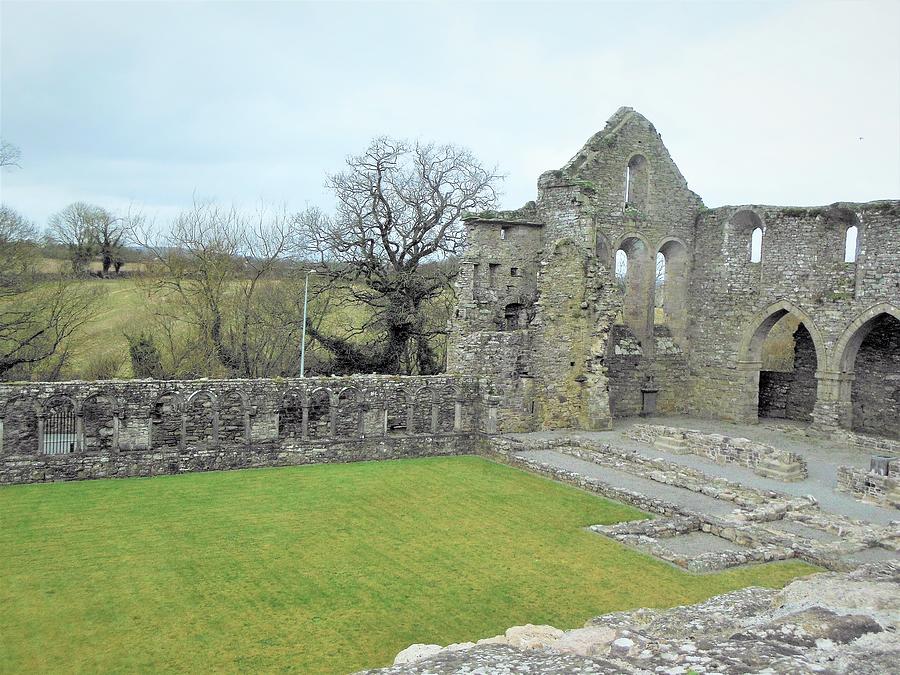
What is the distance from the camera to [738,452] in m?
17.8

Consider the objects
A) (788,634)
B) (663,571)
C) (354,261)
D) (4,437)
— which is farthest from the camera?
(354,261)

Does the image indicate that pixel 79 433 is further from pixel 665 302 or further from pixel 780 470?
pixel 665 302

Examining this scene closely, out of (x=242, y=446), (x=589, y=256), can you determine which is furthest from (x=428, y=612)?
(x=589, y=256)

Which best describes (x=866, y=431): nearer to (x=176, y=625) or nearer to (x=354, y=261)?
(x=354, y=261)

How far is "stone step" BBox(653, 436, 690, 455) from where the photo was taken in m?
19.0

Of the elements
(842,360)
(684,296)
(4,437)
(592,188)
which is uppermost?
(592,188)

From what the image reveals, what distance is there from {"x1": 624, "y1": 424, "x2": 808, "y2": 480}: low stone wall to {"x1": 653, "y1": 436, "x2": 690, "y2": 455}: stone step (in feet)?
0.22

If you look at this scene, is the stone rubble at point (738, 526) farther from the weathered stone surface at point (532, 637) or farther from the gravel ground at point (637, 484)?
the weathered stone surface at point (532, 637)

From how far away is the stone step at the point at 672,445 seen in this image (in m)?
19.0

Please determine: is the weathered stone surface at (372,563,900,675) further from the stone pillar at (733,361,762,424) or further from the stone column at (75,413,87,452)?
the stone pillar at (733,361,762,424)

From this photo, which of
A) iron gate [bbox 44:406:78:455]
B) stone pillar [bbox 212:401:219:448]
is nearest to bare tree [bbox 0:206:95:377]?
iron gate [bbox 44:406:78:455]

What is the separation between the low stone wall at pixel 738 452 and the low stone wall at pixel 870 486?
43.2 inches

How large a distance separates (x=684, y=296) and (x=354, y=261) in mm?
13939

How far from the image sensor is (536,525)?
1344 centimetres
